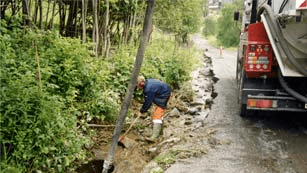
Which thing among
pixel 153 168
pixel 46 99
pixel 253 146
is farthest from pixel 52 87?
pixel 253 146

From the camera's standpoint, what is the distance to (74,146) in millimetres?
4984

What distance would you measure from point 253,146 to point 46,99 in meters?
3.76

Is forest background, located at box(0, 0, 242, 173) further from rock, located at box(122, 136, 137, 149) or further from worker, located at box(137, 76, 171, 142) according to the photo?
worker, located at box(137, 76, 171, 142)

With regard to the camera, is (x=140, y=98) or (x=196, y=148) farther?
(x=140, y=98)

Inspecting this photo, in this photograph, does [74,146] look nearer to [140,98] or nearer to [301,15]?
[140,98]

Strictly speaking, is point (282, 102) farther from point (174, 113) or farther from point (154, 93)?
point (174, 113)

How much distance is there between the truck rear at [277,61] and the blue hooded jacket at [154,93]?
5.77 ft

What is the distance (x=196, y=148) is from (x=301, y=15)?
2.91m

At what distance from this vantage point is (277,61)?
251 inches

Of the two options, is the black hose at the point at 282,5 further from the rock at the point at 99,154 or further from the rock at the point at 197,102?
the rock at the point at 99,154

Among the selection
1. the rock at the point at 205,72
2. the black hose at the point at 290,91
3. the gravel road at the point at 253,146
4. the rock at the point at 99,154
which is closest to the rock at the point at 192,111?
the gravel road at the point at 253,146

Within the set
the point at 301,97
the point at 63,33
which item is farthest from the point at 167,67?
the point at 301,97

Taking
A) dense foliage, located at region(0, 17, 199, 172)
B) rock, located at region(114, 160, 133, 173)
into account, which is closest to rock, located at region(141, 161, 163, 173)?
rock, located at region(114, 160, 133, 173)

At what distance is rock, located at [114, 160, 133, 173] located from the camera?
17.9 ft
